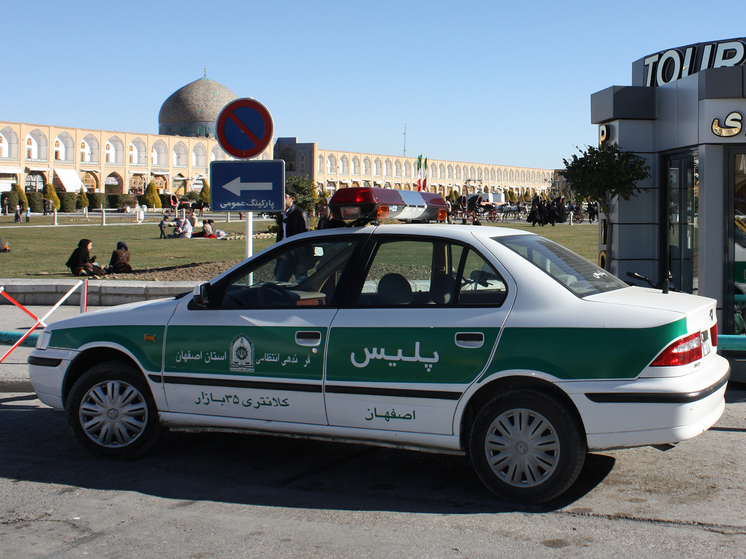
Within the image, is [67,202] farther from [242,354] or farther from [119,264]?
[242,354]

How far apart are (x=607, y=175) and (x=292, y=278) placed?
5433 millimetres

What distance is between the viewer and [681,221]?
29.3 ft

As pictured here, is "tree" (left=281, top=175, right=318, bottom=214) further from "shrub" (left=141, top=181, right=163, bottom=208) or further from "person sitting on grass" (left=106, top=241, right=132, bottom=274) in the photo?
"shrub" (left=141, top=181, right=163, bottom=208)

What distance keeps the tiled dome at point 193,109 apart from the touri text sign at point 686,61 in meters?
105

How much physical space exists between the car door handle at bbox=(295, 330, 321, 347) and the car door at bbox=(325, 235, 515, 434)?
0.27 ft

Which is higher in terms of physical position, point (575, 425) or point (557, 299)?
point (557, 299)

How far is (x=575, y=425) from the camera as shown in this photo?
13.0ft

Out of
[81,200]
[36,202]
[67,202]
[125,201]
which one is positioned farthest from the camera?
[125,201]

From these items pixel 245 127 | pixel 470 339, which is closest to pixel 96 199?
pixel 245 127

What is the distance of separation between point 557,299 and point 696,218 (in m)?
5.03

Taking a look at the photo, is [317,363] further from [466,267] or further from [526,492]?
[526,492]

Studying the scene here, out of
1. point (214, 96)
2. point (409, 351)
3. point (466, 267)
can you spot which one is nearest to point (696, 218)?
point (466, 267)

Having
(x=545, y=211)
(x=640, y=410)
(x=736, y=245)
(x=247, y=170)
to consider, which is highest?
(x=545, y=211)

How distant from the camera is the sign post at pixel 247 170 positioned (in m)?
7.57
